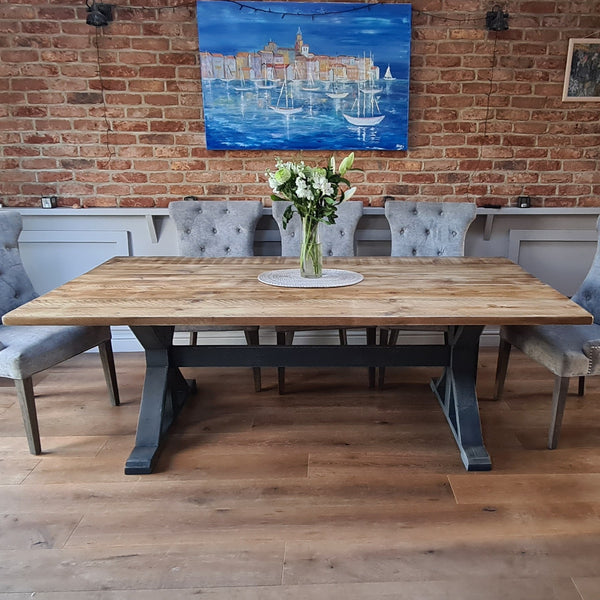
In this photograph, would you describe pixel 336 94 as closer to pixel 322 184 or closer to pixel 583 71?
pixel 322 184

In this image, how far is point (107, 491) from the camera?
188 cm

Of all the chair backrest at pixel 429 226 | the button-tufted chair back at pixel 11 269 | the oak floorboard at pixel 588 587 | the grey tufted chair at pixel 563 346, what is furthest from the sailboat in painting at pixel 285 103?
the oak floorboard at pixel 588 587

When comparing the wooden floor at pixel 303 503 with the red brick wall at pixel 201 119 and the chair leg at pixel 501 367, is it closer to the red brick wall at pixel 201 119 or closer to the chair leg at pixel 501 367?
the chair leg at pixel 501 367

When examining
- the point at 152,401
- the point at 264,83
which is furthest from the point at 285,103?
the point at 152,401

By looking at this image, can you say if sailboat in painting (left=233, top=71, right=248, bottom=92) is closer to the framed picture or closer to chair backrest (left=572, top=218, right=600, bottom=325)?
the framed picture

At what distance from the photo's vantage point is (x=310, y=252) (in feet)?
6.89

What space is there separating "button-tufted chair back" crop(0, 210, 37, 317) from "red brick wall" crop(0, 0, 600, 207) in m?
0.55

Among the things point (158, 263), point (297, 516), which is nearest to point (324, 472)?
point (297, 516)

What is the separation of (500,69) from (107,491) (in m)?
2.83

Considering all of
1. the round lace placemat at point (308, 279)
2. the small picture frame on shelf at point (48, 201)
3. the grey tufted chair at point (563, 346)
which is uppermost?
the small picture frame on shelf at point (48, 201)

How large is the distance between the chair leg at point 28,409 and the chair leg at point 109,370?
0.43 metres

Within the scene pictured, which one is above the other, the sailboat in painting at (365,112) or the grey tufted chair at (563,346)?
the sailboat in painting at (365,112)

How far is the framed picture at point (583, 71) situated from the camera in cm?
282

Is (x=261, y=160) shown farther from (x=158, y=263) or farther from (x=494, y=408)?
(x=494, y=408)
